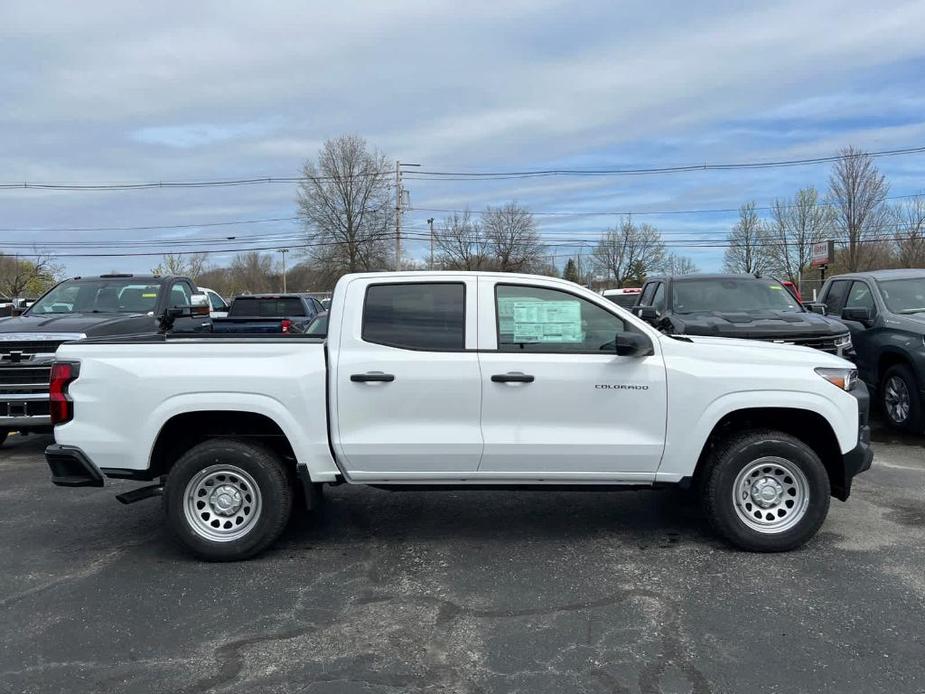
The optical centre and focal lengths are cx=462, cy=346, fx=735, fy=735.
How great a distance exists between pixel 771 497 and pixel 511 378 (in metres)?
1.91

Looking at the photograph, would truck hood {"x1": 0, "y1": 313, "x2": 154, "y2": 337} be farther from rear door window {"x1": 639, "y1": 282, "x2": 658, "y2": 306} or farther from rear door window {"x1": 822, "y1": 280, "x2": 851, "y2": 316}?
rear door window {"x1": 822, "y1": 280, "x2": 851, "y2": 316}

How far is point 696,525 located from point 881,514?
1.51 meters

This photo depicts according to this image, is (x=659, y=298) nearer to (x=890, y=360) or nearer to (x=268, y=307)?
(x=890, y=360)

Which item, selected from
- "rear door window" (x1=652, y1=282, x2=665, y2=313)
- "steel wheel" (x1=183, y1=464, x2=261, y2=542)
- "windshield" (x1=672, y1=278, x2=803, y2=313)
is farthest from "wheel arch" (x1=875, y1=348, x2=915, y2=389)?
"steel wheel" (x1=183, y1=464, x2=261, y2=542)

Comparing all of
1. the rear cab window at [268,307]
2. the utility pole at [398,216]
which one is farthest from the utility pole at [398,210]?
the rear cab window at [268,307]

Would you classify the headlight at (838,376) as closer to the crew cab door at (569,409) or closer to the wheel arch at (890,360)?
the crew cab door at (569,409)

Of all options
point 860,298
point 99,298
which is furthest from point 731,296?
point 99,298

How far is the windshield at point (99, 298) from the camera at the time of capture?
9.66 meters

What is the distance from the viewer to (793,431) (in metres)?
5.06

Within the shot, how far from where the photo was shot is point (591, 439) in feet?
15.5

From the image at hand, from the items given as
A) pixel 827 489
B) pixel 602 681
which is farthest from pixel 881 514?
pixel 602 681

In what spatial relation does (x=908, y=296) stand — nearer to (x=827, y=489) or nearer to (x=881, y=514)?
(x=881, y=514)

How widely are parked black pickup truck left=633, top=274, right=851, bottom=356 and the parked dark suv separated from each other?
0.63 meters

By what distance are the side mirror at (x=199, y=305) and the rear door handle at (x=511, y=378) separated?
6215 mm
